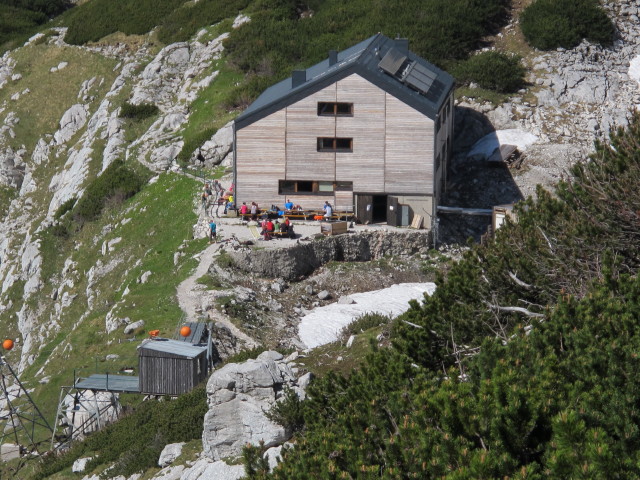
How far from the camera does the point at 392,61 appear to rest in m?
46.9

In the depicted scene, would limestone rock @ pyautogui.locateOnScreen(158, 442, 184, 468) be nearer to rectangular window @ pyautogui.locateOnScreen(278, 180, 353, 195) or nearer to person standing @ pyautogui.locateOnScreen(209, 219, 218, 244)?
person standing @ pyautogui.locateOnScreen(209, 219, 218, 244)

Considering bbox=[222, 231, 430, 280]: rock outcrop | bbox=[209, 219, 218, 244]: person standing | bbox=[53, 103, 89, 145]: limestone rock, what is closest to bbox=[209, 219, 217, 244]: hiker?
bbox=[209, 219, 218, 244]: person standing

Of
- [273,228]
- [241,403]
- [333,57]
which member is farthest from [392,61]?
[241,403]

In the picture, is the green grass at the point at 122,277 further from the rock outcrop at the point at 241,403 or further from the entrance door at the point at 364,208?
the rock outcrop at the point at 241,403

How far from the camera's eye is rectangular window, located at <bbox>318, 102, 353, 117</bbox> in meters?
45.7

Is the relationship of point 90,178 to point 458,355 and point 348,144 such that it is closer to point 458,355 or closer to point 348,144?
point 348,144

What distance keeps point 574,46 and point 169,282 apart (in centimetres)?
3659

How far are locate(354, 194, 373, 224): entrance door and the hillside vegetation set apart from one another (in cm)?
2130

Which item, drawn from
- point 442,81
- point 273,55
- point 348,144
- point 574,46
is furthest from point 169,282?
point 574,46

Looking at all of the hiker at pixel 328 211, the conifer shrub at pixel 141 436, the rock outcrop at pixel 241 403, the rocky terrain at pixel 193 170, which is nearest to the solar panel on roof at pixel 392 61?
the hiker at pixel 328 211

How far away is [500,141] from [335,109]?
45.9 feet

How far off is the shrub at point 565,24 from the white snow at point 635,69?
2195 millimetres

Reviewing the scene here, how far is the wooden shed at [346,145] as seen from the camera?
149ft

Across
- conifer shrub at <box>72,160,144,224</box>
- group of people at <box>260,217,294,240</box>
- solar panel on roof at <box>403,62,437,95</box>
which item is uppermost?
solar panel on roof at <box>403,62,437,95</box>
